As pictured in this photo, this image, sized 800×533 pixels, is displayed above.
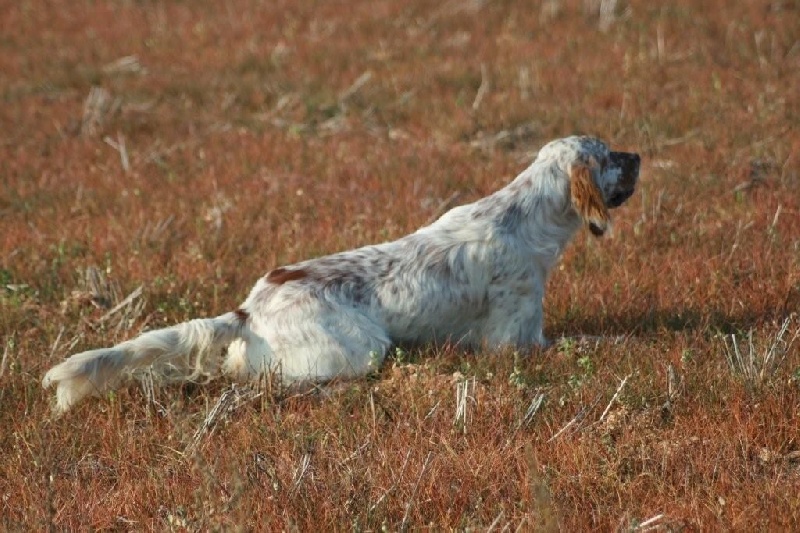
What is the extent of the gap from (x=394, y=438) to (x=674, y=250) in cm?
309

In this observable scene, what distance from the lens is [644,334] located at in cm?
555

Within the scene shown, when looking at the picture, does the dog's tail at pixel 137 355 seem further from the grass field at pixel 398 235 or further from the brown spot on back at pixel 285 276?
the brown spot on back at pixel 285 276

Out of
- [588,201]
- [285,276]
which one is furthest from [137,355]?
[588,201]

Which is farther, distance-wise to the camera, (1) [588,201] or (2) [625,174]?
(2) [625,174]

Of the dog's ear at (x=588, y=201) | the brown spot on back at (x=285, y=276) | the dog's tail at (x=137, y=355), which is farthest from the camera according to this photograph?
the dog's ear at (x=588, y=201)

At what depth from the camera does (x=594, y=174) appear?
18.9 ft

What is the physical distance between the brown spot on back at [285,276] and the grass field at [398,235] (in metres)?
0.61

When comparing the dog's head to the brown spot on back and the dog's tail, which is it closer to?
the brown spot on back

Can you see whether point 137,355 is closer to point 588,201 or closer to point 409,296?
point 409,296

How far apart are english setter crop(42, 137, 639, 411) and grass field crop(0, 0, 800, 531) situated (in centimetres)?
18

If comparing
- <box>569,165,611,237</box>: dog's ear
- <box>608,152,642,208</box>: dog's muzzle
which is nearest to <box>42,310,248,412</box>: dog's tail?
<box>569,165,611,237</box>: dog's ear

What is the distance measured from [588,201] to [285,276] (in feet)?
5.18

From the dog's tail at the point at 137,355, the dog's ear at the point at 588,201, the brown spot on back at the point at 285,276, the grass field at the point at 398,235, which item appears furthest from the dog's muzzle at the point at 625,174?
the dog's tail at the point at 137,355

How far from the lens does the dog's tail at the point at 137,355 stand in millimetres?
4758
